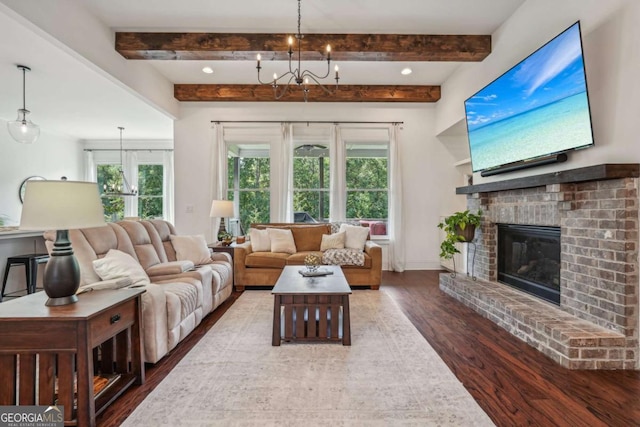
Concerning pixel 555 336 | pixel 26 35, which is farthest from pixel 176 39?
pixel 555 336

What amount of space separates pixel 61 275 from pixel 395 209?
482 cm

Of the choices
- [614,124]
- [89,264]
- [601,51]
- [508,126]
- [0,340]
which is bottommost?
[0,340]

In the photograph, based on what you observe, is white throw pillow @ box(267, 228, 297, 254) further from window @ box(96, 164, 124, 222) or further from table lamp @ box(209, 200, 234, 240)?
window @ box(96, 164, 124, 222)

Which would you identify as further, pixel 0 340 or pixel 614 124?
pixel 614 124

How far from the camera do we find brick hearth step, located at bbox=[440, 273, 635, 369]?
2.20 metres

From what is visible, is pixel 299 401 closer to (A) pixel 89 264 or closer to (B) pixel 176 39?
(A) pixel 89 264

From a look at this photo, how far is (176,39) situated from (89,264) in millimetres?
2739

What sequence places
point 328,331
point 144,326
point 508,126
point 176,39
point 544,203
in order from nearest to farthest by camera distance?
point 144,326 < point 328,331 < point 544,203 < point 508,126 < point 176,39

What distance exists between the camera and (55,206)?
64.9 inches

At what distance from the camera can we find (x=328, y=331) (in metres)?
2.74

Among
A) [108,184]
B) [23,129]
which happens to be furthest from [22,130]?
[108,184]

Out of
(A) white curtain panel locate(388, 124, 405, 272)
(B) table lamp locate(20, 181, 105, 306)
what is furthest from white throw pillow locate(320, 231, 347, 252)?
(B) table lamp locate(20, 181, 105, 306)

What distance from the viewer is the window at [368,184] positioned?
5914 millimetres

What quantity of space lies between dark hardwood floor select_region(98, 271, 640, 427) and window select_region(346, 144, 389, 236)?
2965mm
